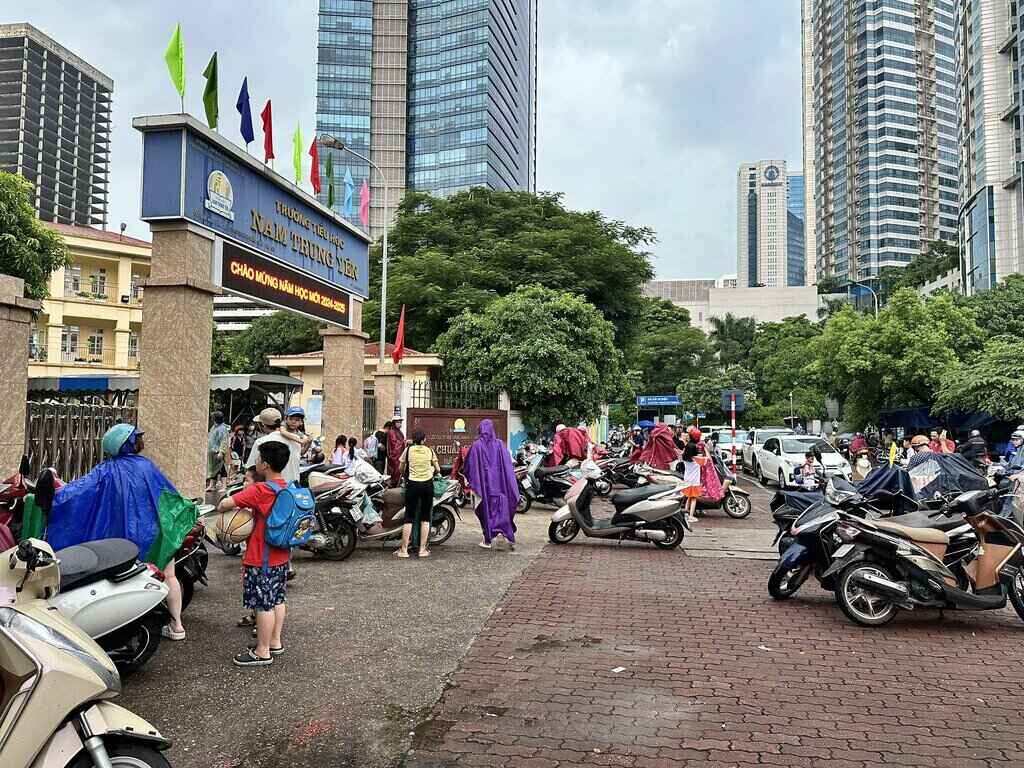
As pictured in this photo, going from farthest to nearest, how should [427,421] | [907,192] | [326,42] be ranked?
[907,192] < [326,42] < [427,421]

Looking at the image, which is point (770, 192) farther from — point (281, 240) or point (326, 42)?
point (281, 240)

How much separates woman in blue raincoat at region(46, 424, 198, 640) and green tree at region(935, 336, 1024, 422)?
2481 centimetres

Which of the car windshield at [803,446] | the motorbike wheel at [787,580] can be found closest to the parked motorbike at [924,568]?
the motorbike wheel at [787,580]

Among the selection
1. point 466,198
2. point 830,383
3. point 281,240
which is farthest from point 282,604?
point 830,383

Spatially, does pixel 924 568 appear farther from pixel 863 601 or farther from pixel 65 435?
pixel 65 435

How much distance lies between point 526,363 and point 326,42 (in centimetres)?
8916

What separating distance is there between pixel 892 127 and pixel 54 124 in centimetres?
11719

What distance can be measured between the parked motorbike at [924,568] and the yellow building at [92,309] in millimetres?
37883

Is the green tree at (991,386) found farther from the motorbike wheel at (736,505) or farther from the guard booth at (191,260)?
the guard booth at (191,260)

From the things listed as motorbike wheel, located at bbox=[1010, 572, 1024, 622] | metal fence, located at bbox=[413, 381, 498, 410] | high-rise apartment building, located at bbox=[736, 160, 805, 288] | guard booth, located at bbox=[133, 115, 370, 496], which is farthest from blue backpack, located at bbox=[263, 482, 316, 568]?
high-rise apartment building, located at bbox=[736, 160, 805, 288]

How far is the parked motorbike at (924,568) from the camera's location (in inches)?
236

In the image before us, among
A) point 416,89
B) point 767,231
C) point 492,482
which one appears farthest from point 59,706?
point 767,231

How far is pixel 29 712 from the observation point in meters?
2.46

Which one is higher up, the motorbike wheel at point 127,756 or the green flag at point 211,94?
the green flag at point 211,94
